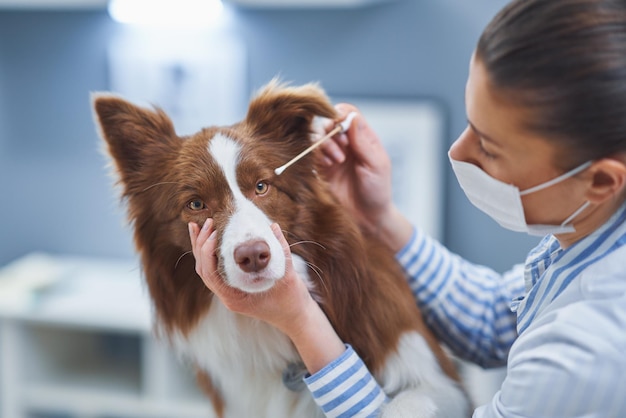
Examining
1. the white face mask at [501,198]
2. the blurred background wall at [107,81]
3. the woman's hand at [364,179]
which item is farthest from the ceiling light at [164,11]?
the white face mask at [501,198]

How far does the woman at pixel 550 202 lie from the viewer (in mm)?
822

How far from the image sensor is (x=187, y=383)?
2.85 meters

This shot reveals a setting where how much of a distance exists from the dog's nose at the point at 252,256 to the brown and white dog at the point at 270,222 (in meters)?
0.11

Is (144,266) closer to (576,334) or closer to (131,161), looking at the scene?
(131,161)

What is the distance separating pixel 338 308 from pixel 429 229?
168cm

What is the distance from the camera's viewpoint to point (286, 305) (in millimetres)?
1100

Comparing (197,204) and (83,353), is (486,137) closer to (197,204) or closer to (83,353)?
(197,204)

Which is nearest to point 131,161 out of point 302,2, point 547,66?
point 547,66

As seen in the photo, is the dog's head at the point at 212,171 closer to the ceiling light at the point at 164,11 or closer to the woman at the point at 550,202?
the woman at the point at 550,202

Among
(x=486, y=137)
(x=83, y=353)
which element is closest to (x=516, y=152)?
(x=486, y=137)

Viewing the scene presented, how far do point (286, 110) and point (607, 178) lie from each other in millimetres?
562

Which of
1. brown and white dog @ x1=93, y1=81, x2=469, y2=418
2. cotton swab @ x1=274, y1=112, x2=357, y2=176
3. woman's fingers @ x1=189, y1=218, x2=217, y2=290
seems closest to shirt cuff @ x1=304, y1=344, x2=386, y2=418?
brown and white dog @ x1=93, y1=81, x2=469, y2=418

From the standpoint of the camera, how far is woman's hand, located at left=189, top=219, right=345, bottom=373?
1.09 metres

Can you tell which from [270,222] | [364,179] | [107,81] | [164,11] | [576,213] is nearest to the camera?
[576,213]
